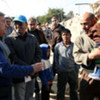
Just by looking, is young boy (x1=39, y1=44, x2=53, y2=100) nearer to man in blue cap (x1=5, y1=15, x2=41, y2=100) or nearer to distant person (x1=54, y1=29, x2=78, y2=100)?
distant person (x1=54, y1=29, x2=78, y2=100)

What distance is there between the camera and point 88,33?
2.34 meters

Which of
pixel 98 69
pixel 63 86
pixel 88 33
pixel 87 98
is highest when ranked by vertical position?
pixel 88 33

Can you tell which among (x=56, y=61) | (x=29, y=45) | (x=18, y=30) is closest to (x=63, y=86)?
(x=56, y=61)

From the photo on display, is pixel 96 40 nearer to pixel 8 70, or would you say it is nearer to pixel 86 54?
pixel 86 54

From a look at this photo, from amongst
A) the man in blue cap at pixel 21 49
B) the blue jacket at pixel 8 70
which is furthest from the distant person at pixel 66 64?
the blue jacket at pixel 8 70

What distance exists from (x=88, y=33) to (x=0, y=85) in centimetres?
124

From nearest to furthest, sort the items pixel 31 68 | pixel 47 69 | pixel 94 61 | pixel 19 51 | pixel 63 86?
pixel 31 68 → pixel 94 61 → pixel 19 51 → pixel 47 69 → pixel 63 86

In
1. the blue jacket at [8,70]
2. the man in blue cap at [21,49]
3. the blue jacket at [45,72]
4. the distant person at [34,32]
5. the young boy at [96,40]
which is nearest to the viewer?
the blue jacket at [8,70]

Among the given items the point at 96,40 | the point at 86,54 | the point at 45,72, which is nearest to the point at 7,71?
the point at 86,54

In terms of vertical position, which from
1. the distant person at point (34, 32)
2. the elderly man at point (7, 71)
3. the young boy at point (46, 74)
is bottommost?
the young boy at point (46, 74)

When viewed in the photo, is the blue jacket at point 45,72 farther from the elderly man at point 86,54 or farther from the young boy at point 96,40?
the young boy at point 96,40

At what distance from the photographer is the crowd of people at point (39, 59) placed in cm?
210

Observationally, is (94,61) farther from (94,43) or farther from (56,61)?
(56,61)

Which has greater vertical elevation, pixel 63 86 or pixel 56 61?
pixel 56 61
